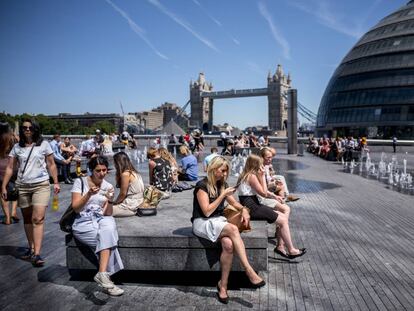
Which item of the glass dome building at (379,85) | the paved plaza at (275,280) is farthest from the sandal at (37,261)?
the glass dome building at (379,85)

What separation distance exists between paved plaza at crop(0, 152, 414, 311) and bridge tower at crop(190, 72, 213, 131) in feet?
542

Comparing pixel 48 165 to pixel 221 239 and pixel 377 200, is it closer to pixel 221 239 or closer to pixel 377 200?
pixel 221 239

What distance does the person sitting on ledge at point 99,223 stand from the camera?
15.1 feet

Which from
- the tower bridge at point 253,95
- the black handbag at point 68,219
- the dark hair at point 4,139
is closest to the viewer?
the black handbag at point 68,219

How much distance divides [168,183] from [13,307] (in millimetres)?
4079

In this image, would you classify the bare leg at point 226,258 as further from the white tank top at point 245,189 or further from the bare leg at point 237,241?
the white tank top at point 245,189

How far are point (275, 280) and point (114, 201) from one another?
2.73 meters

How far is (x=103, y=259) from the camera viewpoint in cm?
459

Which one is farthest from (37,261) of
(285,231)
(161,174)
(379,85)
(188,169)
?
(379,85)

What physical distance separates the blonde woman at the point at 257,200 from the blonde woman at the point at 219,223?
0.89 m

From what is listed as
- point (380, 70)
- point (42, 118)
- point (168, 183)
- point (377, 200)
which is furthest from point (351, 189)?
point (42, 118)

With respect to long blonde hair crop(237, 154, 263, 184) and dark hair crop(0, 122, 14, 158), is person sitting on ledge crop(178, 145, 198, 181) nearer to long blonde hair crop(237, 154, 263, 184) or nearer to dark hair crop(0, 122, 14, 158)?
dark hair crop(0, 122, 14, 158)

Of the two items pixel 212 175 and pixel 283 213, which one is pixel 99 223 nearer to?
pixel 212 175

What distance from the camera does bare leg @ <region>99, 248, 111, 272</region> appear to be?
4.57 meters
